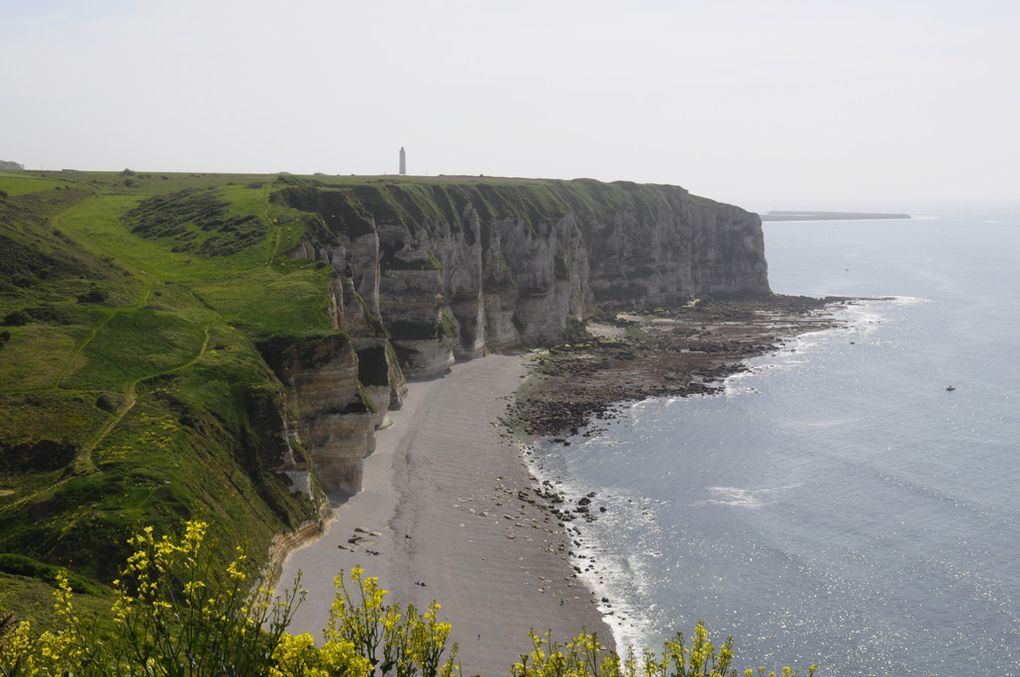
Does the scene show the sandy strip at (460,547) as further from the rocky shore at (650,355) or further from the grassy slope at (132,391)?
the rocky shore at (650,355)

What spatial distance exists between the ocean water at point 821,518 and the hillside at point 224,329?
21149 mm

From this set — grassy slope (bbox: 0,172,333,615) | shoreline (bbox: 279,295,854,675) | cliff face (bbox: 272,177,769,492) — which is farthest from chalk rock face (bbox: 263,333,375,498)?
shoreline (bbox: 279,295,854,675)

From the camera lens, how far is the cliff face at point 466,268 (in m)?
61.7

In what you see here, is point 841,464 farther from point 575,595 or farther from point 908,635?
point 575,595

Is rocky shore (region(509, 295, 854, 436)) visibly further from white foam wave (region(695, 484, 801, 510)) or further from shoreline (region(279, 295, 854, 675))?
white foam wave (region(695, 484, 801, 510))

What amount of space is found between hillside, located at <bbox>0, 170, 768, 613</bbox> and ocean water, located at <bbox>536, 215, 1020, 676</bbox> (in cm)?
2115

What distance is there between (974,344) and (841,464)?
7232cm

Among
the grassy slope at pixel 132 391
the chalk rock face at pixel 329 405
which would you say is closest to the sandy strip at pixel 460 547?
the chalk rock face at pixel 329 405

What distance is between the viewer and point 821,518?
6381 centimetres

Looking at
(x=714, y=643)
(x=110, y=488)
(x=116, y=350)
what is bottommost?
(x=714, y=643)

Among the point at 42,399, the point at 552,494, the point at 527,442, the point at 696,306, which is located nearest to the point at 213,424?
the point at 42,399

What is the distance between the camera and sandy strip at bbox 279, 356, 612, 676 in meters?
46.5

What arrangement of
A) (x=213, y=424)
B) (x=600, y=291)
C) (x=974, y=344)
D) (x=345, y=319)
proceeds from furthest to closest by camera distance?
1. (x=600, y=291)
2. (x=974, y=344)
3. (x=345, y=319)
4. (x=213, y=424)

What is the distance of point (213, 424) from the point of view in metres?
49.9
